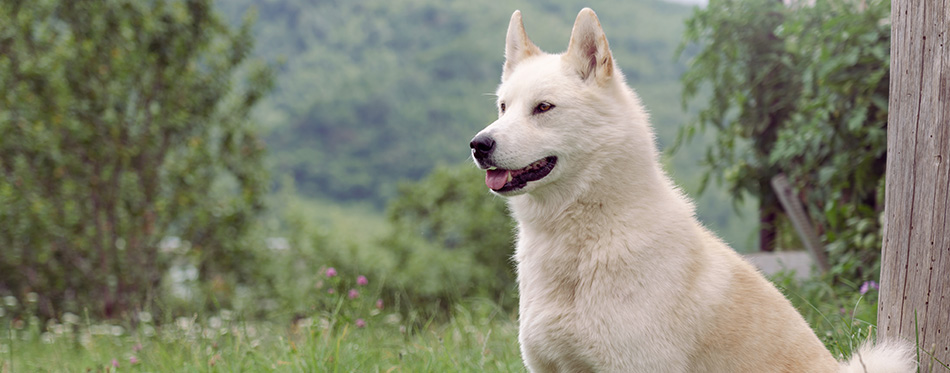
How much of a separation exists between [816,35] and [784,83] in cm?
86

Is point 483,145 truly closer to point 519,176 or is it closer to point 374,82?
point 519,176

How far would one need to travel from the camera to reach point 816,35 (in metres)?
4.61

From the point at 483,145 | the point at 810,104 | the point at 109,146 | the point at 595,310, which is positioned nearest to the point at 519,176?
the point at 483,145

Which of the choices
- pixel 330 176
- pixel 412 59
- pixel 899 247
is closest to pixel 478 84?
pixel 412 59

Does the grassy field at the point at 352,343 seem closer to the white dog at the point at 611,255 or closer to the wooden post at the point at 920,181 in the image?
the wooden post at the point at 920,181

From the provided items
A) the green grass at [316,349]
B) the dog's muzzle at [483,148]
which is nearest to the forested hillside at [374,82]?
the green grass at [316,349]

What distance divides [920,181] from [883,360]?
0.61 metres

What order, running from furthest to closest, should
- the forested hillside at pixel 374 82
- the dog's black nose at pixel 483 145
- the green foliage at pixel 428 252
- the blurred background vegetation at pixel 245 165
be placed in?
the forested hillside at pixel 374 82 < the green foliage at pixel 428 252 < the blurred background vegetation at pixel 245 165 < the dog's black nose at pixel 483 145

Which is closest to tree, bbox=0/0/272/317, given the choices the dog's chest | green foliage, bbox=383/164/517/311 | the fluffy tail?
green foliage, bbox=383/164/517/311

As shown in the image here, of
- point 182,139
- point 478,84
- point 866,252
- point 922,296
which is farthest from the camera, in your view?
point 478,84

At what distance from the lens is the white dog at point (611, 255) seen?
2.34 meters

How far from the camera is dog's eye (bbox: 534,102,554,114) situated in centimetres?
261

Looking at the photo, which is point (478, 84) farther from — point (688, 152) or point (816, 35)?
point (816, 35)

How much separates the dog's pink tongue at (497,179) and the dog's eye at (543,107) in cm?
25
